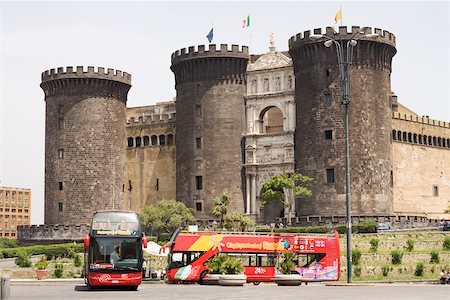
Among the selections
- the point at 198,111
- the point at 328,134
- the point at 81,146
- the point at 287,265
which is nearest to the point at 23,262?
the point at 81,146

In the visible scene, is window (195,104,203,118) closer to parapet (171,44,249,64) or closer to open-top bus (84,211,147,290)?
parapet (171,44,249,64)

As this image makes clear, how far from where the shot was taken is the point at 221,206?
72000mm

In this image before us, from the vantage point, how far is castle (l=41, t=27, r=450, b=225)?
7088 cm

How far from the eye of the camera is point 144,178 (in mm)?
84938

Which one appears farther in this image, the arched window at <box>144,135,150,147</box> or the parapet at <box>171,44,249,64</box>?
the arched window at <box>144,135,150,147</box>

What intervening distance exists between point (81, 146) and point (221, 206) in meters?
17.9

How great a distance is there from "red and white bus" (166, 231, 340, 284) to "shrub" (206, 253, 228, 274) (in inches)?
87.1

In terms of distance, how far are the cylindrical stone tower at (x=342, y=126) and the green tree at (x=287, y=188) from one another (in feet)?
3.40

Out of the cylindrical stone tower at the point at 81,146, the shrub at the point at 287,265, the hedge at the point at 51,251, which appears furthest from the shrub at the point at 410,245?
the cylindrical stone tower at the point at 81,146

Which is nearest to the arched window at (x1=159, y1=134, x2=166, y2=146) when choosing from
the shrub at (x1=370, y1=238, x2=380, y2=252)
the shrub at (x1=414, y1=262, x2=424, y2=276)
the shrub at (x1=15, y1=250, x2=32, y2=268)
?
the shrub at (x1=15, y1=250, x2=32, y2=268)

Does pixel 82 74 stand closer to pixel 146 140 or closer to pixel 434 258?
pixel 146 140

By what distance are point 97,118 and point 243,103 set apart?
15254mm

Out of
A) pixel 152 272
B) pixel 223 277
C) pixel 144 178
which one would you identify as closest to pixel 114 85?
pixel 144 178

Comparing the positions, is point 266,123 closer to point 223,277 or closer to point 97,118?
point 97,118
